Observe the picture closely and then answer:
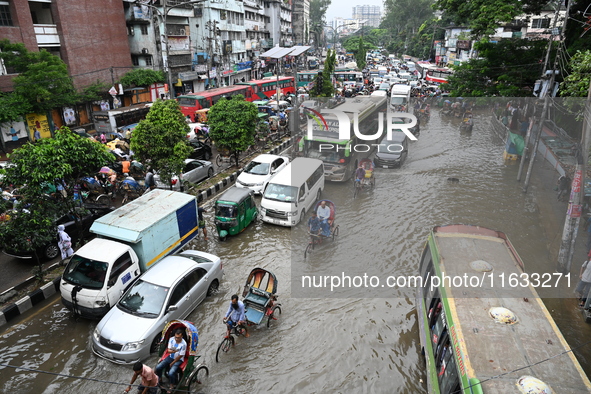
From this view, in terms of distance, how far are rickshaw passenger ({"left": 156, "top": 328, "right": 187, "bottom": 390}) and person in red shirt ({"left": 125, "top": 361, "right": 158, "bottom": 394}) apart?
0.85 feet

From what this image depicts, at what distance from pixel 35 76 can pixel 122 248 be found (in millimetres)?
17264

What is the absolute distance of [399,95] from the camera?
3259 centimetres

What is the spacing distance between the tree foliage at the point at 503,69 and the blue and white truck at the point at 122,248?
48.4ft

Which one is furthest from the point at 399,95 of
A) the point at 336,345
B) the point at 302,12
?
the point at 302,12

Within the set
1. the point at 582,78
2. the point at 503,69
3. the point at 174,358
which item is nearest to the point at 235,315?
the point at 174,358

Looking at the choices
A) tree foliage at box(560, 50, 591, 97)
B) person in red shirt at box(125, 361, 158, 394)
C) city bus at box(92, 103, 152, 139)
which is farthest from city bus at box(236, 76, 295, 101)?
person in red shirt at box(125, 361, 158, 394)

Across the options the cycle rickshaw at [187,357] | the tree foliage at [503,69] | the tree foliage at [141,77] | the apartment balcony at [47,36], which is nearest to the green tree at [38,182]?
the cycle rickshaw at [187,357]

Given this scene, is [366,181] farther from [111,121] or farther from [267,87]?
[267,87]

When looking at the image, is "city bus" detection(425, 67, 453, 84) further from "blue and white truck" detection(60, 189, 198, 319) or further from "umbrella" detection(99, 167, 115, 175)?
"blue and white truck" detection(60, 189, 198, 319)

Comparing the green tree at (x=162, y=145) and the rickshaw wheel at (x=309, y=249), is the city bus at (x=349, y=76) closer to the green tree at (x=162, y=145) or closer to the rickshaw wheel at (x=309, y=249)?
the green tree at (x=162, y=145)

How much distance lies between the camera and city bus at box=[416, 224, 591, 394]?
4.20m

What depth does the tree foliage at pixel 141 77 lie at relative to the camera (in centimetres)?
2948

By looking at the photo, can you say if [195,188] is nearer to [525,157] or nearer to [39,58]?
[39,58]

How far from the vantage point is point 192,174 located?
54.0 feet
